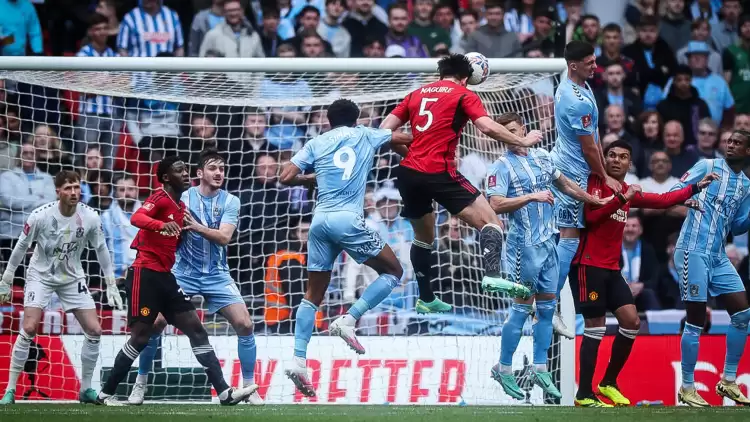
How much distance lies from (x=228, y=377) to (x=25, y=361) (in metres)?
2.04

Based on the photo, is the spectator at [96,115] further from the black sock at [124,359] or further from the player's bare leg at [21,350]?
the black sock at [124,359]

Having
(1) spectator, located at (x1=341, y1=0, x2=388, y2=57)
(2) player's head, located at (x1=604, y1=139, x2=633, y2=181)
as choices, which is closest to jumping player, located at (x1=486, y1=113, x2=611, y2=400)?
(2) player's head, located at (x1=604, y1=139, x2=633, y2=181)

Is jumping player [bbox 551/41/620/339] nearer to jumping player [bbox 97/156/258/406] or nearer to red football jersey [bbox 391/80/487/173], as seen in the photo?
red football jersey [bbox 391/80/487/173]

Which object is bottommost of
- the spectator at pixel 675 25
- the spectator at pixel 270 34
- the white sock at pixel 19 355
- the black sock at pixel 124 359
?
the white sock at pixel 19 355

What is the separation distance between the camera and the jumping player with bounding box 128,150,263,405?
10641 millimetres

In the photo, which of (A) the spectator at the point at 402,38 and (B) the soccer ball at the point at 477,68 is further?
(A) the spectator at the point at 402,38

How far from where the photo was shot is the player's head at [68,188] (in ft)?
36.8

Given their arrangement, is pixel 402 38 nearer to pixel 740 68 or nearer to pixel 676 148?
pixel 676 148

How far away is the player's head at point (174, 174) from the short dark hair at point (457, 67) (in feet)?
8.38

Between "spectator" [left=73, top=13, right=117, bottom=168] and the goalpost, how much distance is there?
0.03 metres

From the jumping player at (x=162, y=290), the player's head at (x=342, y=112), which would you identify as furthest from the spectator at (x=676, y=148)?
the jumping player at (x=162, y=290)

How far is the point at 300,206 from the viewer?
1319cm

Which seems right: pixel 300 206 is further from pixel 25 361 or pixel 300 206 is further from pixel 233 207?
pixel 25 361

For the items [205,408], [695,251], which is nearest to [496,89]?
[695,251]
